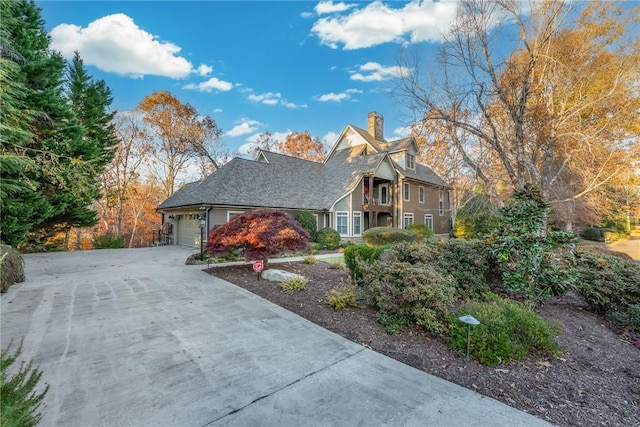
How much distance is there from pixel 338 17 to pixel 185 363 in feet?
36.2

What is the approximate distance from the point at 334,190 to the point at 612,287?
1520 cm

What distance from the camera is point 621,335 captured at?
4926 mm

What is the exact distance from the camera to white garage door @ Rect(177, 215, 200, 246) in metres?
15.5

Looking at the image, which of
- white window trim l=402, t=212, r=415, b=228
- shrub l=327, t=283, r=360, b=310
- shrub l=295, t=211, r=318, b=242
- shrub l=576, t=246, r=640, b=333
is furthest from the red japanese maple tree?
white window trim l=402, t=212, r=415, b=228

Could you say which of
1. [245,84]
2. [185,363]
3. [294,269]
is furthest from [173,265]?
[245,84]

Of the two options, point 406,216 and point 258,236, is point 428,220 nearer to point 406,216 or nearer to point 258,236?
point 406,216

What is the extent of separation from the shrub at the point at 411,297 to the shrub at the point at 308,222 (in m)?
10.7

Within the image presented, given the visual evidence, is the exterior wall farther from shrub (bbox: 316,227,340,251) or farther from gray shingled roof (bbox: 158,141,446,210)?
shrub (bbox: 316,227,340,251)

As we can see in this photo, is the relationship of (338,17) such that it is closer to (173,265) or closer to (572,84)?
(572,84)

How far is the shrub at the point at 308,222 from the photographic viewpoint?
625 inches

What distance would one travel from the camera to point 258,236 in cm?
823

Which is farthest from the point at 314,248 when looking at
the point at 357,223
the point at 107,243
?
the point at 107,243

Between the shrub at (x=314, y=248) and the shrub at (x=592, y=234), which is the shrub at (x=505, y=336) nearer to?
the shrub at (x=314, y=248)

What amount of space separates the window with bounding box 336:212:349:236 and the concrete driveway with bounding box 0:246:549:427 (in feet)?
43.5
